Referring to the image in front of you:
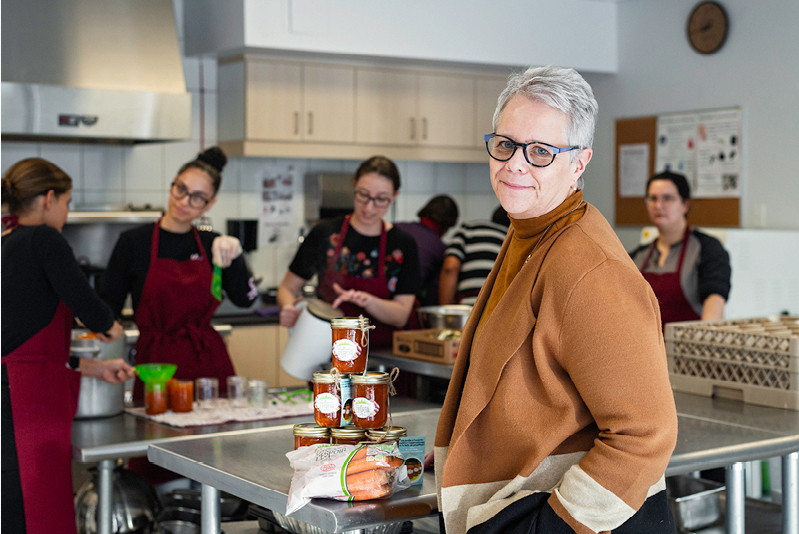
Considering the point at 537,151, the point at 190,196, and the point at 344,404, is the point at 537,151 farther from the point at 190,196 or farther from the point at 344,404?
the point at 190,196

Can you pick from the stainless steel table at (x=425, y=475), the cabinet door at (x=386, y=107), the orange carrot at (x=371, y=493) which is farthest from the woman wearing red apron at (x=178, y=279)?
the cabinet door at (x=386, y=107)

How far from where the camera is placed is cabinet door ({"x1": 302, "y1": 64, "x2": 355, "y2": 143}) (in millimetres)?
5012

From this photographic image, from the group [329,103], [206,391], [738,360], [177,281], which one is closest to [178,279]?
[177,281]

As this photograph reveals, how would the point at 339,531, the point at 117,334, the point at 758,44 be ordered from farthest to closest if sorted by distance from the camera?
1. the point at 758,44
2. the point at 117,334
3. the point at 339,531

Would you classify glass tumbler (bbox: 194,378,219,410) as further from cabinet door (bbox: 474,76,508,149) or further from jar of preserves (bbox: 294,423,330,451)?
cabinet door (bbox: 474,76,508,149)

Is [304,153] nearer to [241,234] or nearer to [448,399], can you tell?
[241,234]

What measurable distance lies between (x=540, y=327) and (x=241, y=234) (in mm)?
4069

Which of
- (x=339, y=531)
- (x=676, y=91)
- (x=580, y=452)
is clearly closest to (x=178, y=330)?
(x=339, y=531)

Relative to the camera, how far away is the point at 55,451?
2473 millimetres

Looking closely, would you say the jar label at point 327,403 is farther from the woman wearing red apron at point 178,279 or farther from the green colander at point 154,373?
the woman wearing red apron at point 178,279

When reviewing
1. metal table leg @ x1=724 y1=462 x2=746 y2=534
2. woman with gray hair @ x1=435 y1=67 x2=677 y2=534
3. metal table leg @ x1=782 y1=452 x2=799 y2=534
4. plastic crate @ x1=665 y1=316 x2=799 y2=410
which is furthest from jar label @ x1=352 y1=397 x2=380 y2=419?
plastic crate @ x1=665 y1=316 x2=799 y2=410

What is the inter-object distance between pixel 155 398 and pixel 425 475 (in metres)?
1.11

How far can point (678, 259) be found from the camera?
11.7ft

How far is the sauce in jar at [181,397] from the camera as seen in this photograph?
8.70ft
